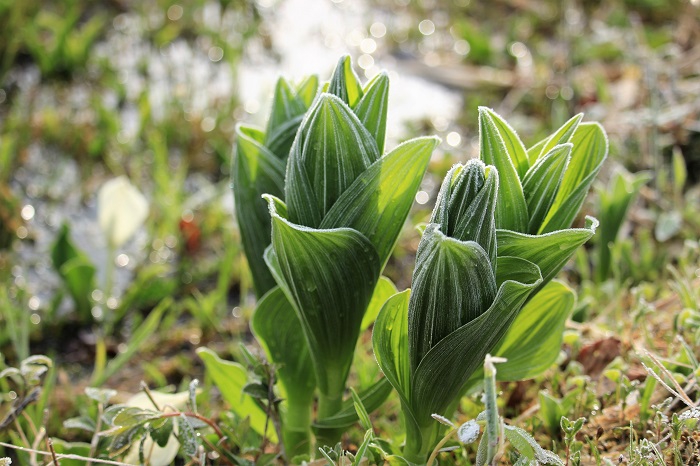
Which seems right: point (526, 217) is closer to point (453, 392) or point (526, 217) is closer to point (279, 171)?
point (453, 392)

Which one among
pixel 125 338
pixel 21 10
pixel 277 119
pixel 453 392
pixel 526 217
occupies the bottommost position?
pixel 125 338

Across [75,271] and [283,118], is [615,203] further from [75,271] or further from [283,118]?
[75,271]

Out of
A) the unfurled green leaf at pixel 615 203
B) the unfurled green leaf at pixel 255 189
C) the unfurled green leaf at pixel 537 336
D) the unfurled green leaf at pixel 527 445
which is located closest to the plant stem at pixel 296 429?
the unfurled green leaf at pixel 255 189

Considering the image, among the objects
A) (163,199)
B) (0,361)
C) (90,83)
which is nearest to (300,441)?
(0,361)

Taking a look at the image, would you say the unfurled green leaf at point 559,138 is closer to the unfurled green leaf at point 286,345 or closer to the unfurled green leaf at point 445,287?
the unfurled green leaf at point 445,287

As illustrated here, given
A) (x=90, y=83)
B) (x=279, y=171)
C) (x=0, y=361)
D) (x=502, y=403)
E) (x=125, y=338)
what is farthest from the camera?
(x=90, y=83)

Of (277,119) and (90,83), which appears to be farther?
(90,83)

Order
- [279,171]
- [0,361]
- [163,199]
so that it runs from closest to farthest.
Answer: [279,171] < [0,361] < [163,199]
